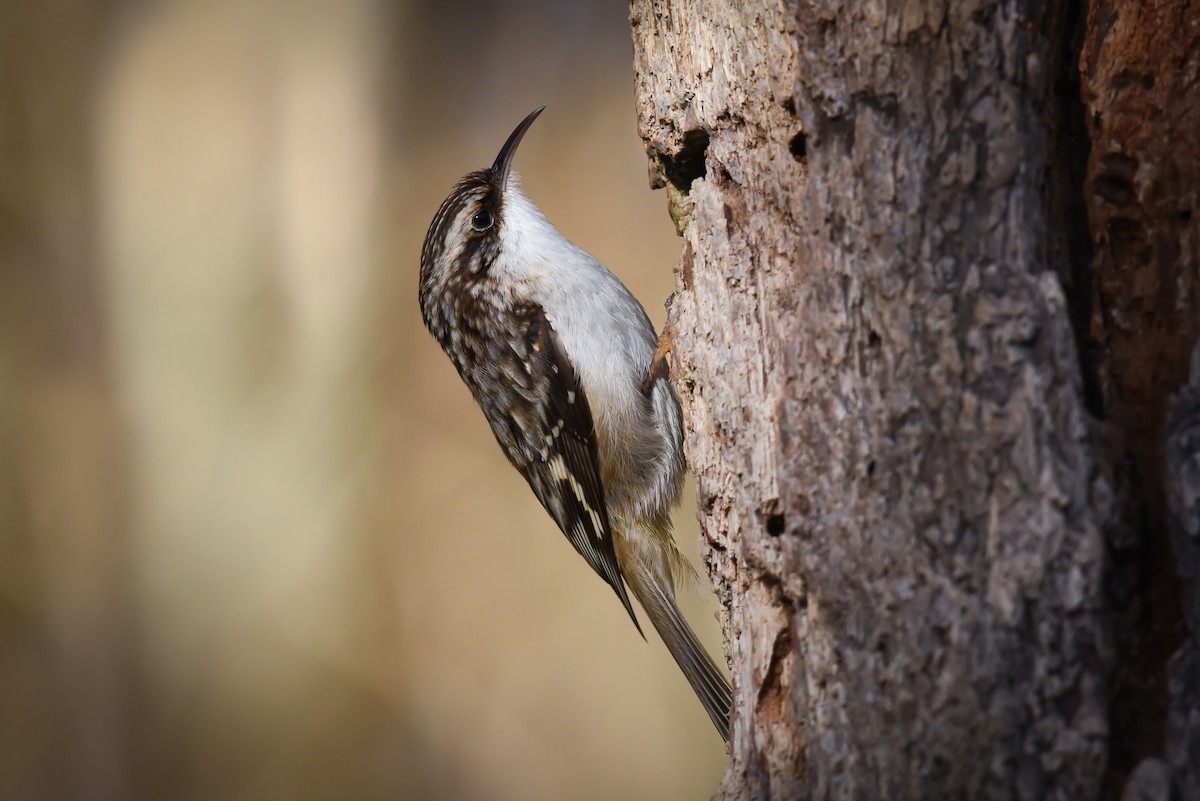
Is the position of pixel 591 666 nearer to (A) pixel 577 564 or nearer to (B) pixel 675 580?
(A) pixel 577 564

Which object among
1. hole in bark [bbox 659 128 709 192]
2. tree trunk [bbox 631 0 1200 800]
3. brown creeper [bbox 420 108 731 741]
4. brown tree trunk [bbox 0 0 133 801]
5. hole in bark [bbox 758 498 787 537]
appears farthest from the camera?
brown tree trunk [bbox 0 0 133 801]

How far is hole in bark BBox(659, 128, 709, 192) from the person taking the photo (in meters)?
1.70

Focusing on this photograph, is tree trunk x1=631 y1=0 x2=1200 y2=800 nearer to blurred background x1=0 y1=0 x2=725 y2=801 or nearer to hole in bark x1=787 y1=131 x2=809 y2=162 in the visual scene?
hole in bark x1=787 y1=131 x2=809 y2=162

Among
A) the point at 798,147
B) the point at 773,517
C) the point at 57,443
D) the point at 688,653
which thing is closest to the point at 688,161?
the point at 798,147

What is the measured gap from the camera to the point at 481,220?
2.51 meters

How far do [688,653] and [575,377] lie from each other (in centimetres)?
70

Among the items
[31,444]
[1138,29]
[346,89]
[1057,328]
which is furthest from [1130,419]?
[31,444]

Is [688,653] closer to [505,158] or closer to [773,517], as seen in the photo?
[773,517]

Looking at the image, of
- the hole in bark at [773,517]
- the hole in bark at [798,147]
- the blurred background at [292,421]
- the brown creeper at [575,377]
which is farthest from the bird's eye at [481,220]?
the hole in bark at [773,517]

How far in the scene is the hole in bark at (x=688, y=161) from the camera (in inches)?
66.8

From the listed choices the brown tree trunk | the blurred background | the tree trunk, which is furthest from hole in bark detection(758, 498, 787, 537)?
the brown tree trunk

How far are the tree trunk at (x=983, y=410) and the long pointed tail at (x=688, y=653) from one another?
0.87 m

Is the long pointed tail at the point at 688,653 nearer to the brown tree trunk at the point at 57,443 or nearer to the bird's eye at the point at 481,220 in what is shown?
the bird's eye at the point at 481,220

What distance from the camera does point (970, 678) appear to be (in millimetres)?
1129
